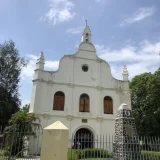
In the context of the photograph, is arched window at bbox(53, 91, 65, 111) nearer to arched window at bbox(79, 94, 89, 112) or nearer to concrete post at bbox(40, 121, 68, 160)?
arched window at bbox(79, 94, 89, 112)

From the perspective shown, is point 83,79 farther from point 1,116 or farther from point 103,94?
point 1,116

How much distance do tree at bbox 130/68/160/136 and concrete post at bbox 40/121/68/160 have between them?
59.0 ft

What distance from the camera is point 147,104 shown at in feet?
81.0

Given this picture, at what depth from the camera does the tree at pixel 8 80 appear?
69.5 ft

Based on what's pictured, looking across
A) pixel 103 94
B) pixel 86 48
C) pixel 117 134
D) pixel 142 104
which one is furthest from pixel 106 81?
pixel 117 134

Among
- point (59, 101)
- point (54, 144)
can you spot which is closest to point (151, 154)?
point (54, 144)

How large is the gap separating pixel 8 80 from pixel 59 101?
25.2 ft

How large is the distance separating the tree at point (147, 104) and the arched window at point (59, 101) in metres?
10.8

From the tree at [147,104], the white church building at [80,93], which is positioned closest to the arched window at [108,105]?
the white church building at [80,93]

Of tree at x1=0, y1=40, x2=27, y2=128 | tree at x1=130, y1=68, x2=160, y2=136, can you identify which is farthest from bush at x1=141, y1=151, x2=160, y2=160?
tree at x1=0, y1=40, x2=27, y2=128

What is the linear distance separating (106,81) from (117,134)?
36.0ft

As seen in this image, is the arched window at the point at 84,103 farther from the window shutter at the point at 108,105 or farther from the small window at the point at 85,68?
the small window at the point at 85,68

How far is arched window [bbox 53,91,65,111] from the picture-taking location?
18.6 m

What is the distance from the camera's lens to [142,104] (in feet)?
85.4
